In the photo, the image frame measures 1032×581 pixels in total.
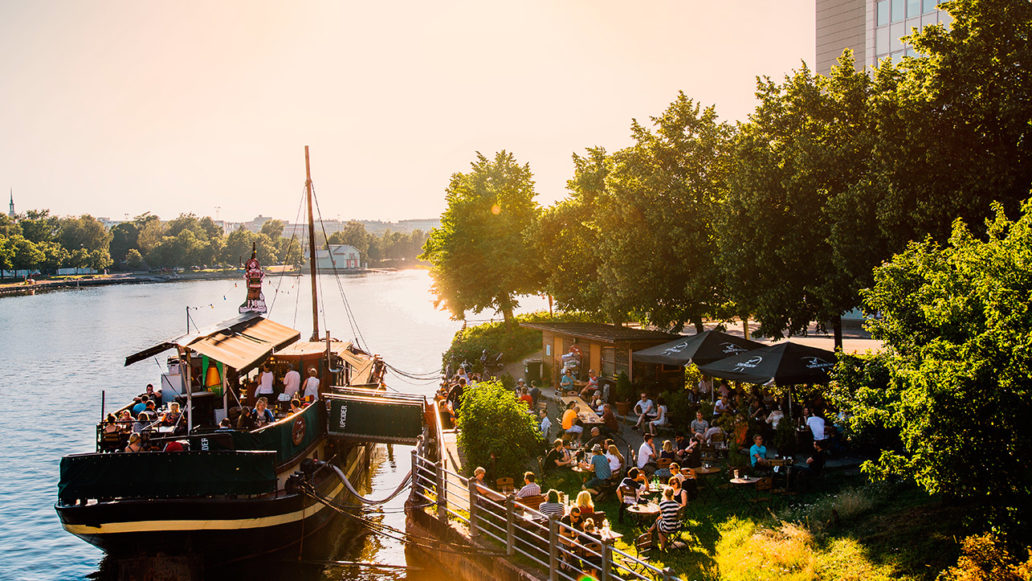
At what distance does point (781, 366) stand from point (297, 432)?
40.9 ft

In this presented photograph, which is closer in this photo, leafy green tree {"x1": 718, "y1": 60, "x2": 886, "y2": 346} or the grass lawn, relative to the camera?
the grass lawn

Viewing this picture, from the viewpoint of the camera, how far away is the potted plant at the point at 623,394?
2562 centimetres

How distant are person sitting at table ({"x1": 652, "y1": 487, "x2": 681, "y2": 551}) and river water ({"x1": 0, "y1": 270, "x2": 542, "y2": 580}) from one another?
5924mm

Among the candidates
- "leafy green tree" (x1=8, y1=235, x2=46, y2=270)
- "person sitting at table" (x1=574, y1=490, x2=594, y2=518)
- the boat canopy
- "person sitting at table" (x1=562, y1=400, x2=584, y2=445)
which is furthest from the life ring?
"leafy green tree" (x1=8, y1=235, x2=46, y2=270)

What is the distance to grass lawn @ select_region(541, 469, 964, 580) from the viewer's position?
10.5 m

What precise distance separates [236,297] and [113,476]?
5199 inches

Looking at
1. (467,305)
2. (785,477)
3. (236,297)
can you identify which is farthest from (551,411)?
(236,297)

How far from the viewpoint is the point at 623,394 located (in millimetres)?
26438

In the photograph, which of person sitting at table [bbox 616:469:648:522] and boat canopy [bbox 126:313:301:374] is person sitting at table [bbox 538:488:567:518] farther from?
boat canopy [bbox 126:313:301:374]

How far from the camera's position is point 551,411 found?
2738 centimetres

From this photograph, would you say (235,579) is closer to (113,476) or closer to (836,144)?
(113,476)

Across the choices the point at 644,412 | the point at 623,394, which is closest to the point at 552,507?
the point at 644,412

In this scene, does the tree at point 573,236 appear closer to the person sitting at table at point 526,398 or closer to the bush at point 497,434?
the person sitting at table at point 526,398

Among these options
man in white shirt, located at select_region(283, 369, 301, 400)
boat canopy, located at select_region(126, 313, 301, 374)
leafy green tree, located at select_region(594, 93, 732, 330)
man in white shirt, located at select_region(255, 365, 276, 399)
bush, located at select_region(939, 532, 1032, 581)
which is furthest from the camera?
leafy green tree, located at select_region(594, 93, 732, 330)
